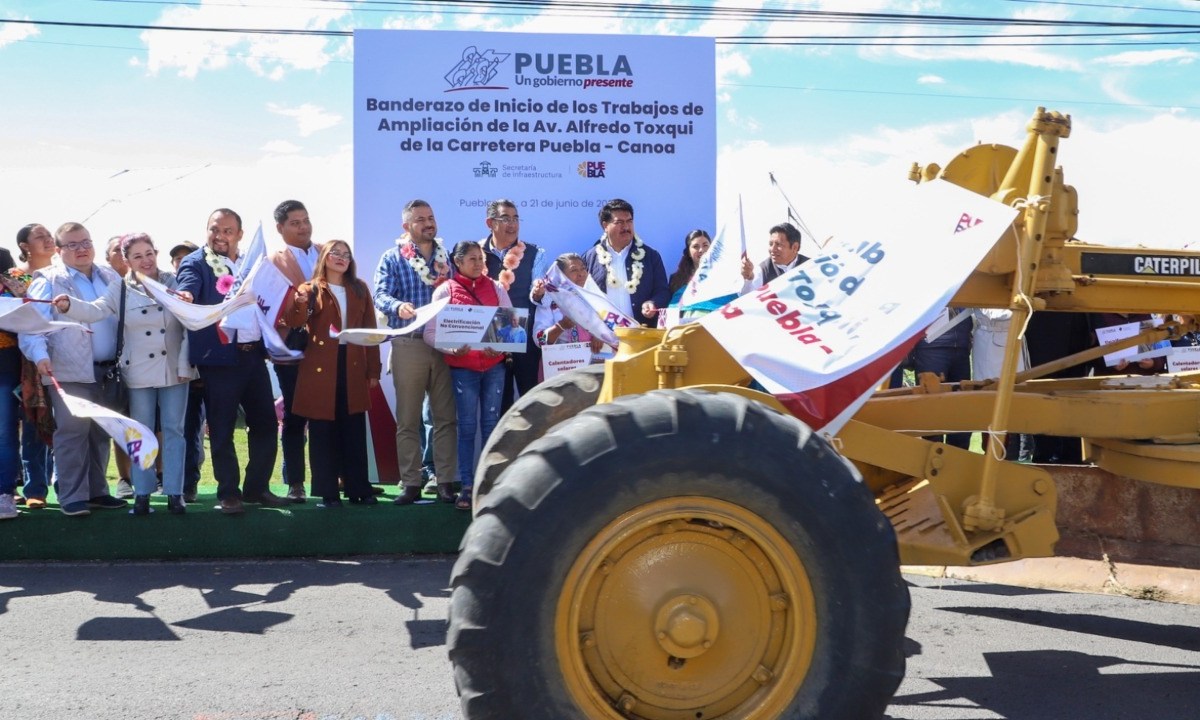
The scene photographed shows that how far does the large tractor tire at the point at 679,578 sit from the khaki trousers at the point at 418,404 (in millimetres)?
4872

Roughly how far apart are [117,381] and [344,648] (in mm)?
3492

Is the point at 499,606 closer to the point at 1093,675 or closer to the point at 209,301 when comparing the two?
the point at 1093,675

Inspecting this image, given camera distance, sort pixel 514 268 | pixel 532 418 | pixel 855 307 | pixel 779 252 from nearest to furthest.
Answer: pixel 855 307
pixel 532 418
pixel 779 252
pixel 514 268

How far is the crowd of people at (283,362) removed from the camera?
7.82 m

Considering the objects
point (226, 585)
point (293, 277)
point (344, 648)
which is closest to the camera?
point (344, 648)

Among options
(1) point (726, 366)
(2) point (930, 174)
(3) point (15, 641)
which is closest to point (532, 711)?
(1) point (726, 366)

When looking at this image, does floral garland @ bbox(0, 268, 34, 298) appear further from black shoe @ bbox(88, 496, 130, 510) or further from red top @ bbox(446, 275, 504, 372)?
red top @ bbox(446, 275, 504, 372)

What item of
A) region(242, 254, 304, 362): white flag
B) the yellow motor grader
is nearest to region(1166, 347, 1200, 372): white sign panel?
the yellow motor grader

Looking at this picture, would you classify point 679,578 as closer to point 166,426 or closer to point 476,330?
point 476,330

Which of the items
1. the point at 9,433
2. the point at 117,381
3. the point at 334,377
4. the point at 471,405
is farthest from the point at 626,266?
the point at 9,433

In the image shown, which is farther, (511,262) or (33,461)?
(511,262)

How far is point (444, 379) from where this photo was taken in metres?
8.55

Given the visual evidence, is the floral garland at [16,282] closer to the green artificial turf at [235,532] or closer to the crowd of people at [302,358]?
the crowd of people at [302,358]

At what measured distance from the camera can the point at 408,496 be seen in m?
8.34
